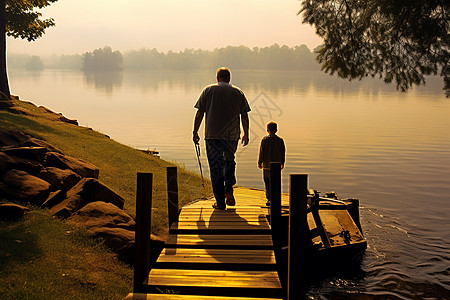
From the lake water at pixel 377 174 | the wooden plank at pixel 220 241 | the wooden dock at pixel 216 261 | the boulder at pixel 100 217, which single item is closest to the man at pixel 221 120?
the wooden dock at pixel 216 261

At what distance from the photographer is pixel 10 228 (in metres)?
8.71

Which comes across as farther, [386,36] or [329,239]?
[386,36]

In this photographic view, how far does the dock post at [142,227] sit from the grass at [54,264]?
4.51ft

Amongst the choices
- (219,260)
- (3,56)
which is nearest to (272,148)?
(219,260)

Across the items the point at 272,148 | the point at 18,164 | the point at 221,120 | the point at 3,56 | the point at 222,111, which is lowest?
the point at 18,164

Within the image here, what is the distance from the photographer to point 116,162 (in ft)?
61.5

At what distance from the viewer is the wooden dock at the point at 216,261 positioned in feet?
20.1

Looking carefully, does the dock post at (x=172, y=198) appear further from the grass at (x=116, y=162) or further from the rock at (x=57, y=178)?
the grass at (x=116, y=162)

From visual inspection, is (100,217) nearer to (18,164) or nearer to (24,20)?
(18,164)

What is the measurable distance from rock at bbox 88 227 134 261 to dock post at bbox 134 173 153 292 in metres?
2.73

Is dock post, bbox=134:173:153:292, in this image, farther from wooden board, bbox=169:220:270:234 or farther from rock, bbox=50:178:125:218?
rock, bbox=50:178:125:218

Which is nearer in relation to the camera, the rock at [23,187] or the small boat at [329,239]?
the rock at [23,187]

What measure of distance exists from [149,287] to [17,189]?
5352 mm

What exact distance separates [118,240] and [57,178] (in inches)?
107
